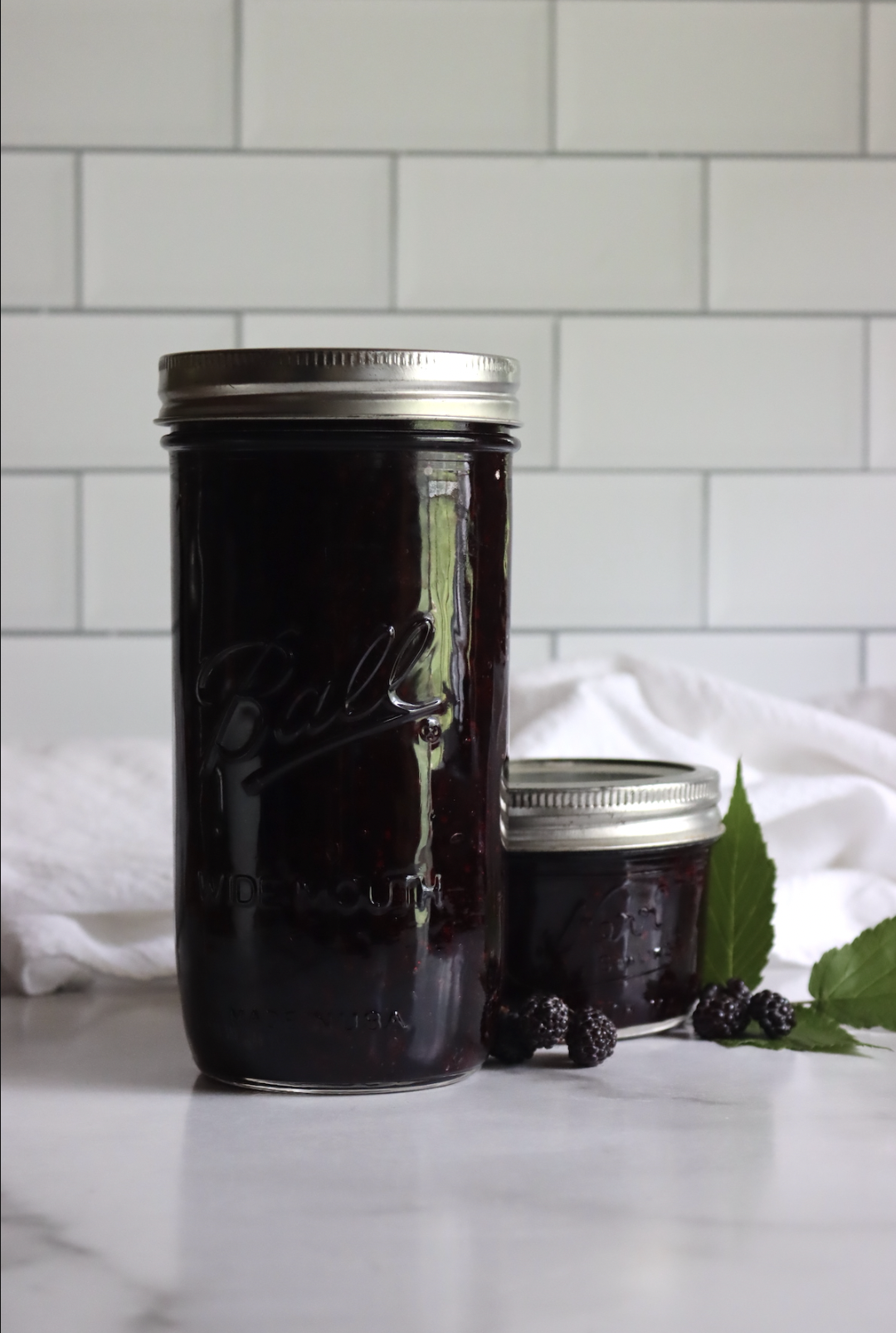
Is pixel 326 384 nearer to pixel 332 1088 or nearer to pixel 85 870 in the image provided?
pixel 332 1088

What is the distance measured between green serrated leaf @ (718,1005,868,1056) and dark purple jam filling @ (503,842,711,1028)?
0.19 feet

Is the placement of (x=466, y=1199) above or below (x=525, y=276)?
below

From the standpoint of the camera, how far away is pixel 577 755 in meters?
1.00

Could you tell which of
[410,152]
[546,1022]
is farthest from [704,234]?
[546,1022]

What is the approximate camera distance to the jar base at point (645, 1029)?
2.24ft

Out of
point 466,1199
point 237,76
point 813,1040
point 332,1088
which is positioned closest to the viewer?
point 466,1199

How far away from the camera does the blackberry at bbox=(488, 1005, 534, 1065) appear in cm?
64

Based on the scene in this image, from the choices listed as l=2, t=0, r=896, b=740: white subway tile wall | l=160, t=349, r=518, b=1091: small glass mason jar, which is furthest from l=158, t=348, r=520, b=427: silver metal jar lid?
l=2, t=0, r=896, b=740: white subway tile wall

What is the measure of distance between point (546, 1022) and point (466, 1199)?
0.53ft

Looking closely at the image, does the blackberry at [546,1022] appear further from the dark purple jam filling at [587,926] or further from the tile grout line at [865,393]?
the tile grout line at [865,393]

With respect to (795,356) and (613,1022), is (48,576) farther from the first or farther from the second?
(613,1022)

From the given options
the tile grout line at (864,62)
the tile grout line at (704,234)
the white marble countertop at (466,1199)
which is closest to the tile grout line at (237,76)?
the tile grout line at (704,234)

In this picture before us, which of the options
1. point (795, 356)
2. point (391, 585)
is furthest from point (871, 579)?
point (391, 585)

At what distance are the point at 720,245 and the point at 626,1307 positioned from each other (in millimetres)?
1114
